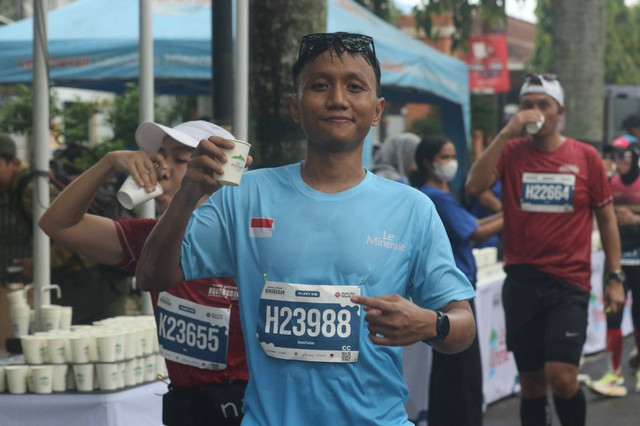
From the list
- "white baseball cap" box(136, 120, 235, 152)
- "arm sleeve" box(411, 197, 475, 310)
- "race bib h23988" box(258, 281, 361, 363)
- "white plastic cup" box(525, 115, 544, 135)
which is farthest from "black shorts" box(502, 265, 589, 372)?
→ "race bib h23988" box(258, 281, 361, 363)

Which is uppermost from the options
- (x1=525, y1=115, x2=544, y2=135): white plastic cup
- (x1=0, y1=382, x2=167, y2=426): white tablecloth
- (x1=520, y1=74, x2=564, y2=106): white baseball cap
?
(x1=520, y1=74, x2=564, y2=106): white baseball cap

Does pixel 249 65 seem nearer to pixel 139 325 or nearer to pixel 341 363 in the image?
pixel 139 325

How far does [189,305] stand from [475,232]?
114 inches

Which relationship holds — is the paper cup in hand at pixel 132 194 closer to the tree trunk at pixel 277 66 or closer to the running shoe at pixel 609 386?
the tree trunk at pixel 277 66

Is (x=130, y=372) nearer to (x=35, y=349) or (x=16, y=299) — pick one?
(x=35, y=349)

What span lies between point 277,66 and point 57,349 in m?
2.33

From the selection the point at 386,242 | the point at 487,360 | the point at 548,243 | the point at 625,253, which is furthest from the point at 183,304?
the point at 625,253

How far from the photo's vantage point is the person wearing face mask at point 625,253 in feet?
30.5

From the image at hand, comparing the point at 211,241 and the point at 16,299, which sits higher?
the point at 211,241

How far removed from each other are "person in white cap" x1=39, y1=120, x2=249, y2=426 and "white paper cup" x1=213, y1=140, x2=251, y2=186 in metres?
0.97

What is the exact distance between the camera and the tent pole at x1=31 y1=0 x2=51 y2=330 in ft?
18.9

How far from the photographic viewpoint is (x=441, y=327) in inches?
109

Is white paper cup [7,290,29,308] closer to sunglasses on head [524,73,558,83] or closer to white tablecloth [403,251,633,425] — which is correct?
white tablecloth [403,251,633,425]

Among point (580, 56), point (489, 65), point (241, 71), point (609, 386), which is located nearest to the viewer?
point (241, 71)
